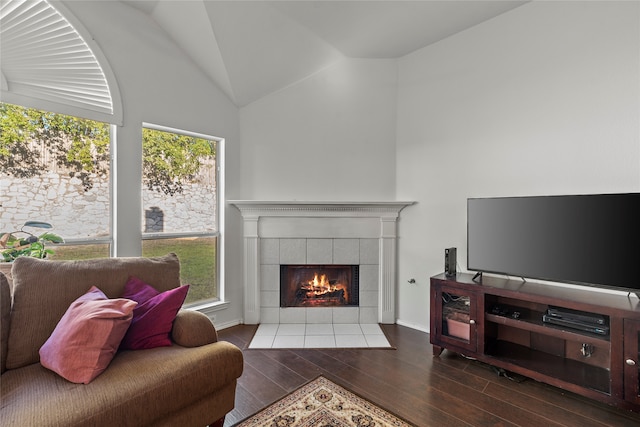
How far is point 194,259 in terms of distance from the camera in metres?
3.05

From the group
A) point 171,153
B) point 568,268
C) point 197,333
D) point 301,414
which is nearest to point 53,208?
point 171,153

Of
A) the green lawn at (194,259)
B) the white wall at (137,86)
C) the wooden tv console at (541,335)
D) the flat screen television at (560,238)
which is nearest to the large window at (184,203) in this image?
the green lawn at (194,259)

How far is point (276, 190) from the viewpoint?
329 centimetres

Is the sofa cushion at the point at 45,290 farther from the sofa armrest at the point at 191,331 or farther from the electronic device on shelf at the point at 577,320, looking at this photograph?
the electronic device on shelf at the point at 577,320

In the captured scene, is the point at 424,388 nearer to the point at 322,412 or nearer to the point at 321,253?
the point at 322,412

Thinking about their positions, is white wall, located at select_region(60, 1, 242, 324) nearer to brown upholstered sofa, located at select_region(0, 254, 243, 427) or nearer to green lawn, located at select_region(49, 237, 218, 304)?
green lawn, located at select_region(49, 237, 218, 304)

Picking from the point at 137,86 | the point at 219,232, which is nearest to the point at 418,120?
the point at 219,232

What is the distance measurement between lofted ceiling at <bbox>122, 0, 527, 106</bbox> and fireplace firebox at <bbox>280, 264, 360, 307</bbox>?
78.5 inches

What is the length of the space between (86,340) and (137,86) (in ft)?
6.84

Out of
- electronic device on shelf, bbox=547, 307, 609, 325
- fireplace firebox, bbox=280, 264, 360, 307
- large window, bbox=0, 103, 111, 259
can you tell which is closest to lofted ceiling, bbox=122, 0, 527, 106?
large window, bbox=0, 103, 111, 259

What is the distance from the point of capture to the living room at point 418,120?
2184 mm

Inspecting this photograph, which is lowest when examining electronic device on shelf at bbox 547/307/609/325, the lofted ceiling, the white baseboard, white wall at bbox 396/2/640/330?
the white baseboard

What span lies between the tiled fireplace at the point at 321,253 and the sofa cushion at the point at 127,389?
1621 millimetres

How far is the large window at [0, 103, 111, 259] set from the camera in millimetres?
2043
